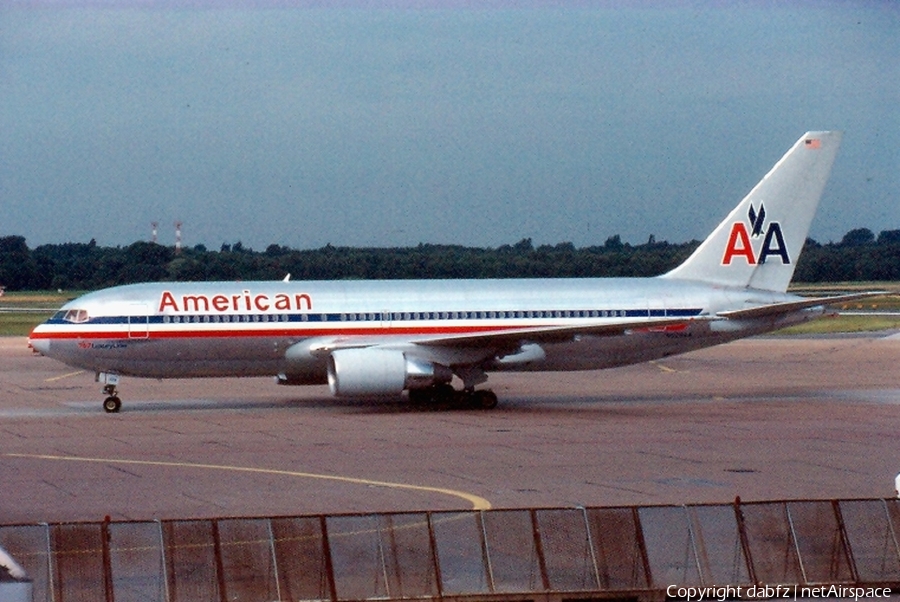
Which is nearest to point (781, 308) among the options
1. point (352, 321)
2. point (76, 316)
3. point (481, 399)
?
point (481, 399)

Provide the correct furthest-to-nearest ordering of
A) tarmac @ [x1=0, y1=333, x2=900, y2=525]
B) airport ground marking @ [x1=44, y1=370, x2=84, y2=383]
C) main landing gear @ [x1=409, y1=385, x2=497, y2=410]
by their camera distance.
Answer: airport ground marking @ [x1=44, y1=370, x2=84, y2=383] < main landing gear @ [x1=409, y1=385, x2=497, y2=410] < tarmac @ [x1=0, y1=333, x2=900, y2=525]

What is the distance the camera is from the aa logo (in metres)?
36.4

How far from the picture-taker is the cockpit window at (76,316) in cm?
3334

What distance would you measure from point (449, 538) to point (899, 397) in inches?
962

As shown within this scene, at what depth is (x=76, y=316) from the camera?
33.5m

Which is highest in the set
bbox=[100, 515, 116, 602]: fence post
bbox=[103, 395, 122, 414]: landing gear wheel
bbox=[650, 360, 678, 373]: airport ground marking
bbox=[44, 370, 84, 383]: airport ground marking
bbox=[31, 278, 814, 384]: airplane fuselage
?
bbox=[31, 278, 814, 384]: airplane fuselage

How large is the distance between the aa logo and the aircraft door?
15.5 m

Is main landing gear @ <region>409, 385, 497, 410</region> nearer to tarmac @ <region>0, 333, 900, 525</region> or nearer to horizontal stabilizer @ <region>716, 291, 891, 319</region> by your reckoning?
tarmac @ <region>0, 333, 900, 525</region>

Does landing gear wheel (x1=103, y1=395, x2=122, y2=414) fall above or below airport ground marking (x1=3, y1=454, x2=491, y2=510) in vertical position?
above

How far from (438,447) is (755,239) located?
13.9 meters

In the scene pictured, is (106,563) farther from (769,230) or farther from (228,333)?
(769,230)

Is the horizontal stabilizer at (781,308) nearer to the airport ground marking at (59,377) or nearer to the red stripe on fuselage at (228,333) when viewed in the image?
the red stripe on fuselage at (228,333)

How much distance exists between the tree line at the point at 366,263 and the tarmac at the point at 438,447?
3459 cm

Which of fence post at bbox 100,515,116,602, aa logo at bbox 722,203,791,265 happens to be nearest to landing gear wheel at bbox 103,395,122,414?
aa logo at bbox 722,203,791,265
